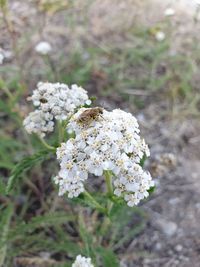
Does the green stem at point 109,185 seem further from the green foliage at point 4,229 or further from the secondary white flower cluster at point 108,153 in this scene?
the green foliage at point 4,229

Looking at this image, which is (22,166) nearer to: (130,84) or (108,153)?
(108,153)

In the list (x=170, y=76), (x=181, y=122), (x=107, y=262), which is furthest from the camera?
(x=170, y=76)

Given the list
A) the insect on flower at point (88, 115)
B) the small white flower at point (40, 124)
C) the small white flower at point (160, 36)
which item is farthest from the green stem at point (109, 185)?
the small white flower at point (160, 36)

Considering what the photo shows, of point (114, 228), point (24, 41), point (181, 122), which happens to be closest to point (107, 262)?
point (114, 228)

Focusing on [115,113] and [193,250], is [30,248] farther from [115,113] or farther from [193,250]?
[115,113]

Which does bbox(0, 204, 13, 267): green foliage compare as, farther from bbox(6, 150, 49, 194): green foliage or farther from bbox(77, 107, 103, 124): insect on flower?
bbox(77, 107, 103, 124): insect on flower

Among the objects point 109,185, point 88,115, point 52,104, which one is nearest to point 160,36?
point 52,104

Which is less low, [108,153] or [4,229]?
[4,229]
